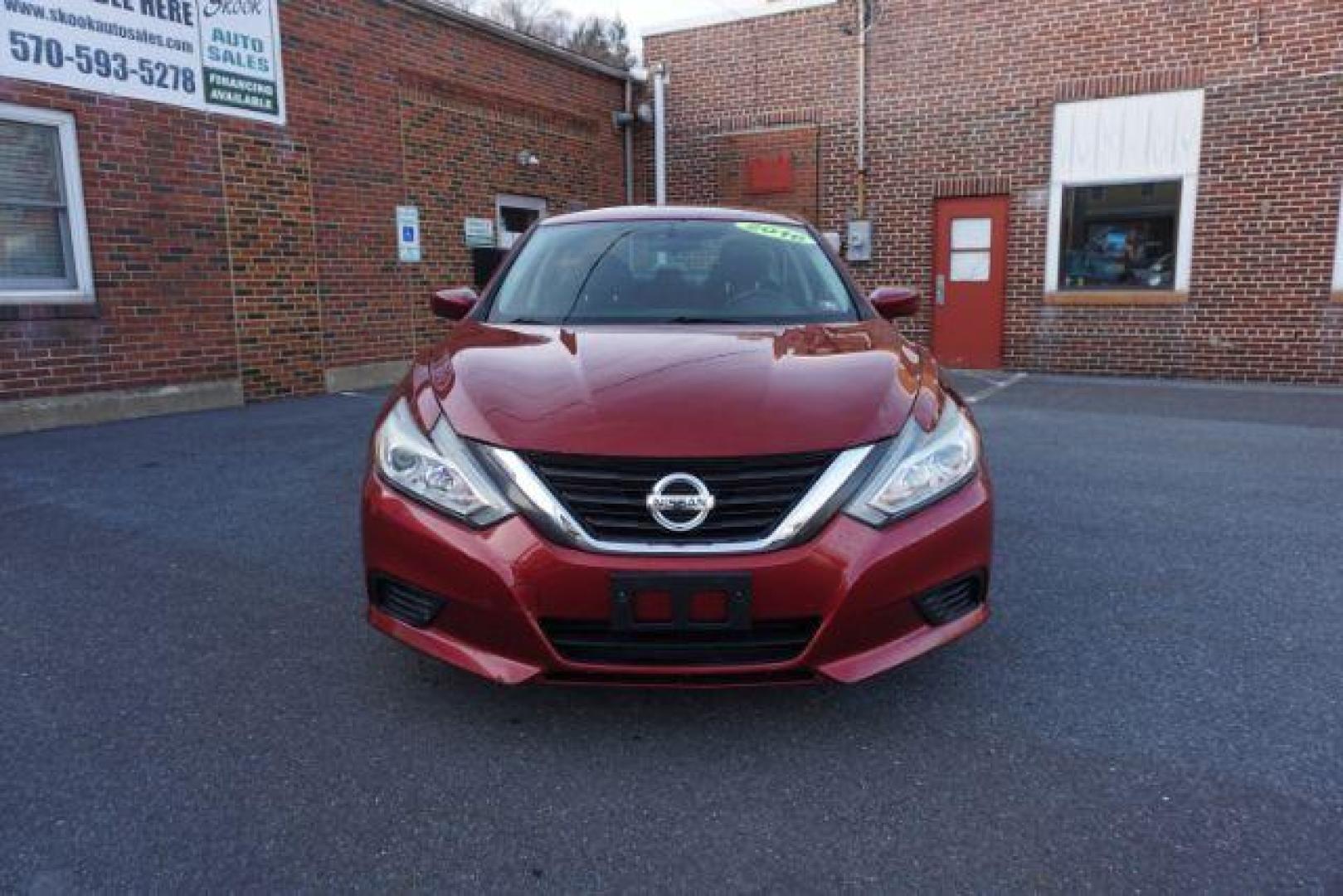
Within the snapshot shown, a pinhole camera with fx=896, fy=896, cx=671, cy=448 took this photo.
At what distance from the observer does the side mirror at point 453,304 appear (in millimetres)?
3614

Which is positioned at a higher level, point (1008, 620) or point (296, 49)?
point (296, 49)

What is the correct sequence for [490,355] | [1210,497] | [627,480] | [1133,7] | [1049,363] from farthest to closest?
[1049,363] → [1133,7] → [1210,497] → [490,355] → [627,480]

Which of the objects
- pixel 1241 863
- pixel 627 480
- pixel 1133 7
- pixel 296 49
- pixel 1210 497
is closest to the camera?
pixel 1241 863

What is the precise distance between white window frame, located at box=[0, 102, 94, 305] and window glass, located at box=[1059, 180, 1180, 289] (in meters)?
10.1

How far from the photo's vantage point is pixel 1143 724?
2.41 m

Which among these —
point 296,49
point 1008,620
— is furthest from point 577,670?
point 296,49

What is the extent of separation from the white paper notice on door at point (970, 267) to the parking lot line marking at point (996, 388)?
4.35 feet

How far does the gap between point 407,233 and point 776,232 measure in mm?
7128

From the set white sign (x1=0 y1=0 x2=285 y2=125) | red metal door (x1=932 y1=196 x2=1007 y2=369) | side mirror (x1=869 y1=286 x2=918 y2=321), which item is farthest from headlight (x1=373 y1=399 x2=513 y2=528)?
red metal door (x1=932 y1=196 x2=1007 y2=369)

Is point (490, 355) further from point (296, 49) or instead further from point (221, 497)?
point (296, 49)

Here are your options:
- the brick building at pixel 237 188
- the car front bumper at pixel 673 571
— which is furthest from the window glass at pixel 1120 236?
the car front bumper at pixel 673 571

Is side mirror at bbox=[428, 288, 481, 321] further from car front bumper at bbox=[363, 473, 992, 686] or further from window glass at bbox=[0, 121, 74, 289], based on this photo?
window glass at bbox=[0, 121, 74, 289]

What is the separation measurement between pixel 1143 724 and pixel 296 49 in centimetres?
902

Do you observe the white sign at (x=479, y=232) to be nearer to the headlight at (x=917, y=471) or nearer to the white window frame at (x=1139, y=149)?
the white window frame at (x=1139, y=149)
